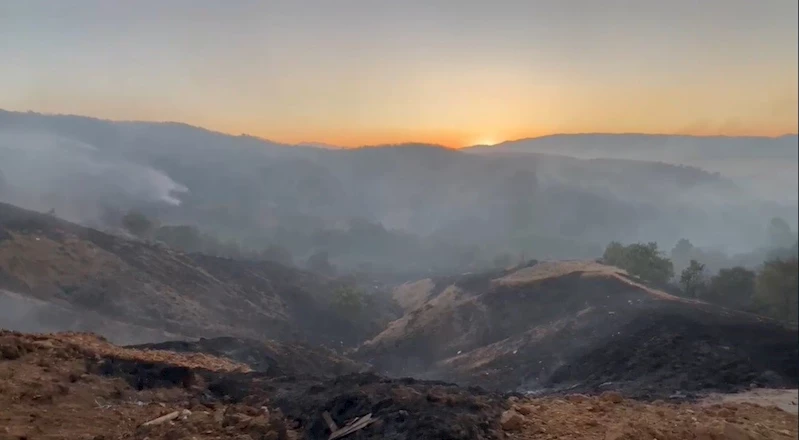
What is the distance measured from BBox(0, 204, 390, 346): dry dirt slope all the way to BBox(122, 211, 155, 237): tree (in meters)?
7.71

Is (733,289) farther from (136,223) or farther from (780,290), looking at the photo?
(136,223)

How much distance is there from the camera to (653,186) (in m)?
70.2

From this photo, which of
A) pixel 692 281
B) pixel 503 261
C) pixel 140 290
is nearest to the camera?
pixel 140 290

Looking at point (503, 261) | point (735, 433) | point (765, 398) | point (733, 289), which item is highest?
point (735, 433)

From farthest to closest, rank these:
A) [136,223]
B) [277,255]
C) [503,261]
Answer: [503,261]
[277,255]
[136,223]

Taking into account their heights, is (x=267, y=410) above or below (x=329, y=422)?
below

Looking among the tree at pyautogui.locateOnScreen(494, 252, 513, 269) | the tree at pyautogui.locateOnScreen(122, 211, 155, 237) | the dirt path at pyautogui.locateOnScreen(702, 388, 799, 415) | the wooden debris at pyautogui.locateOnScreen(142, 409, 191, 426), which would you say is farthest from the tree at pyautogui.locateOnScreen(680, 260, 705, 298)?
the tree at pyautogui.locateOnScreen(122, 211, 155, 237)

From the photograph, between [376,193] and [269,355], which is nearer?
[269,355]

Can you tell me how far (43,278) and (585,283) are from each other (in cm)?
1914

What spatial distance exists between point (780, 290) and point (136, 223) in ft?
104

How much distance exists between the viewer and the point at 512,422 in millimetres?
6520

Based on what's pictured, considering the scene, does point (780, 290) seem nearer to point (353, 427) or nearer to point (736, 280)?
point (736, 280)

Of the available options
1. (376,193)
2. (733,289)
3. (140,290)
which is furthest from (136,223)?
(376,193)

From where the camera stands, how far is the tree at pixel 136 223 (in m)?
34.1
